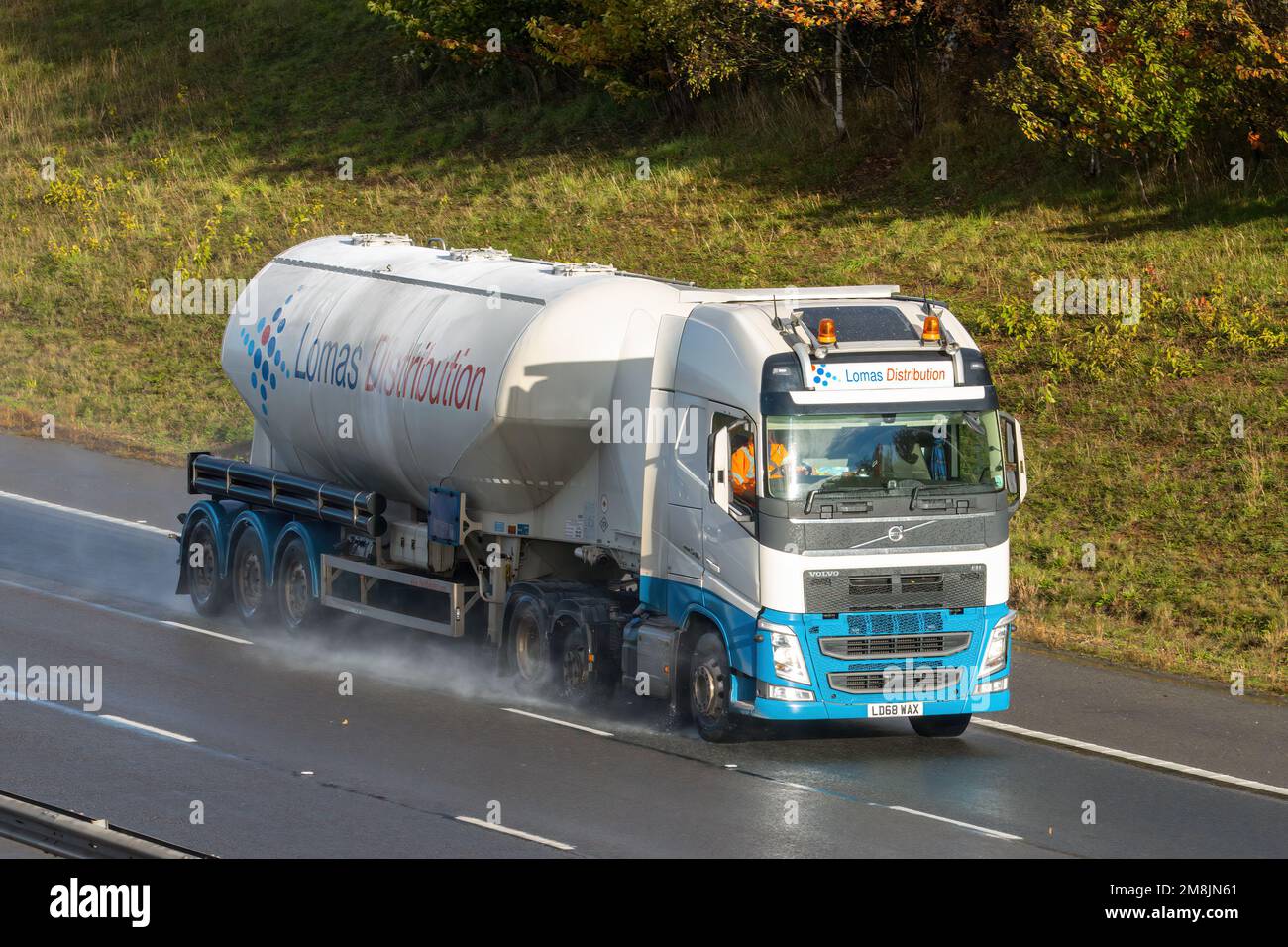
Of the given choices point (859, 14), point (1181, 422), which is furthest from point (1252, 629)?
point (859, 14)

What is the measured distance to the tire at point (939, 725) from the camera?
53.5 ft

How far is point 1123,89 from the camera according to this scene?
104 feet

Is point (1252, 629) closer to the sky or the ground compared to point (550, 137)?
closer to the ground

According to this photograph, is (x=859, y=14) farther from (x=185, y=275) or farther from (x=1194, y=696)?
(x=1194, y=696)

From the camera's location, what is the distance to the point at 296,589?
69.4 feet

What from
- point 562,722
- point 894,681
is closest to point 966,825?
point 894,681

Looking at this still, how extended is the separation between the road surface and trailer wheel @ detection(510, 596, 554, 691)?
26cm

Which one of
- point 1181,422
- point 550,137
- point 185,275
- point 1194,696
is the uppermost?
point 550,137

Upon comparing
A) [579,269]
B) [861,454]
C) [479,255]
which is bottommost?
[861,454]

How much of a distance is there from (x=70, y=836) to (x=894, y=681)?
6.82 m

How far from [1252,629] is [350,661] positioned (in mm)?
9633

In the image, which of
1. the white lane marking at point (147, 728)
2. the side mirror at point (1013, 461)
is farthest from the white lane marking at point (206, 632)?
the side mirror at point (1013, 461)

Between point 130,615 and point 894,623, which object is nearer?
point 894,623
